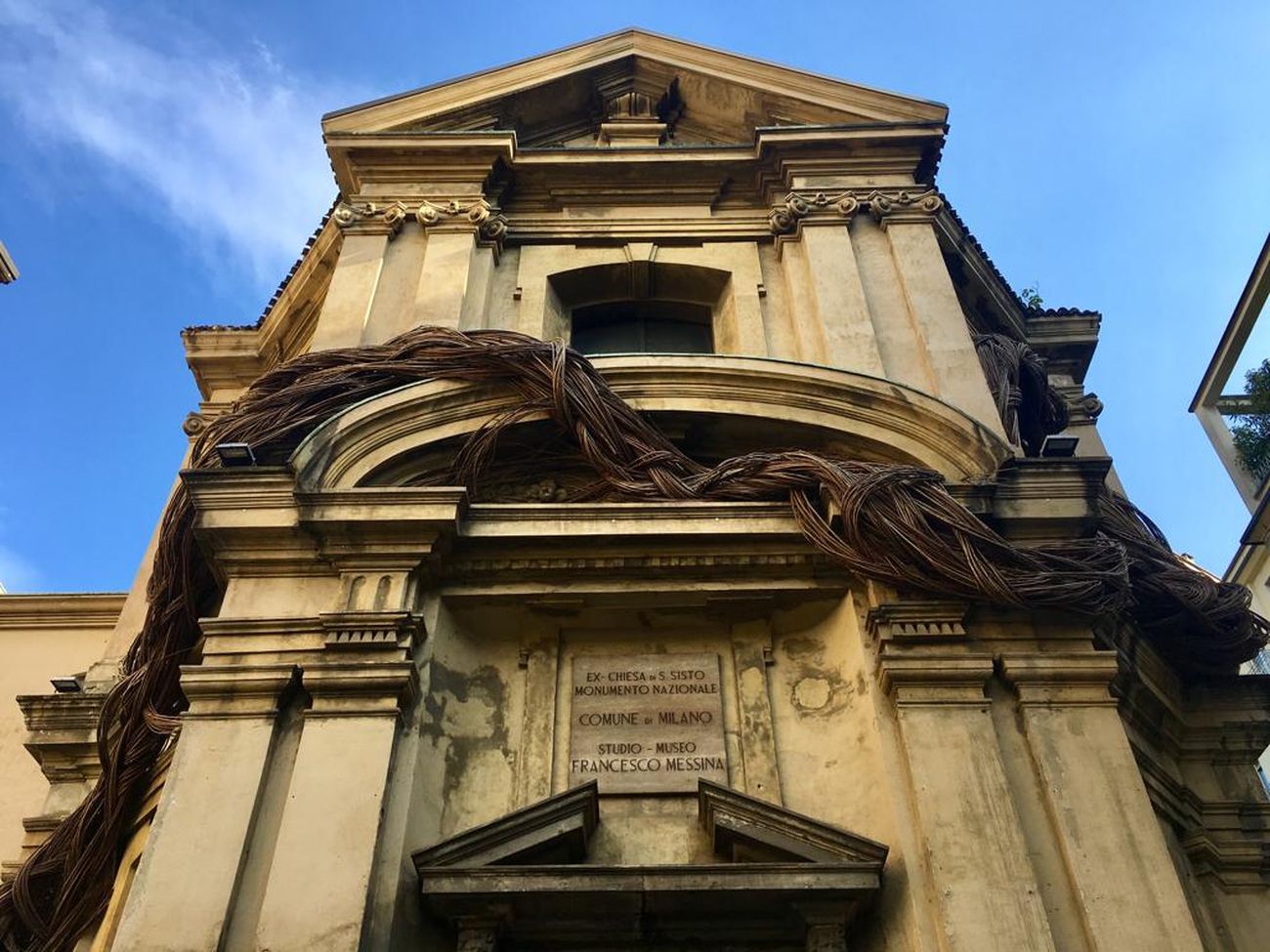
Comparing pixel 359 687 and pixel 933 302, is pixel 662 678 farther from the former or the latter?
pixel 933 302

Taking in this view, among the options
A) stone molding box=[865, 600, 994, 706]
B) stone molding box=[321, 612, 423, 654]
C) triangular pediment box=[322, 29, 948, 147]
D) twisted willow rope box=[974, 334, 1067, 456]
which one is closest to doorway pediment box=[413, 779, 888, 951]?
stone molding box=[865, 600, 994, 706]

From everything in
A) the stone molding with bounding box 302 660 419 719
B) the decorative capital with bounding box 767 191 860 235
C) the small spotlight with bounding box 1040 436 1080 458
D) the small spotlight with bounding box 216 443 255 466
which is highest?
the decorative capital with bounding box 767 191 860 235

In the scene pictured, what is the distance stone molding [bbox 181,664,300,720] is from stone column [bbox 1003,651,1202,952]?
486 cm

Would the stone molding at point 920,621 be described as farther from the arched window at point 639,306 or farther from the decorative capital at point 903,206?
the decorative capital at point 903,206

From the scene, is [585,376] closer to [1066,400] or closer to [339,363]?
[339,363]

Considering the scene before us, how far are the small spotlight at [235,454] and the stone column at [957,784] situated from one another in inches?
190

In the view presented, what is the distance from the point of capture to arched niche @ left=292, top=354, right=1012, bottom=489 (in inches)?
370

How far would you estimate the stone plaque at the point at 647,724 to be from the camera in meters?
8.07

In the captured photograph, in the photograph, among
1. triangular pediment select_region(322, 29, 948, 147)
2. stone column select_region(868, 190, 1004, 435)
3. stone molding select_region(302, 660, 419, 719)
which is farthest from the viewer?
triangular pediment select_region(322, 29, 948, 147)

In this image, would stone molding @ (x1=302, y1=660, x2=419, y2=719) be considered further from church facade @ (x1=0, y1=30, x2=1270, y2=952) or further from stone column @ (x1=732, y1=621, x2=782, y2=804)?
stone column @ (x1=732, y1=621, x2=782, y2=804)

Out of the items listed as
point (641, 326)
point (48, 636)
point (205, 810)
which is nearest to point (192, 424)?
point (48, 636)

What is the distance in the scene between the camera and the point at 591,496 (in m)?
9.48

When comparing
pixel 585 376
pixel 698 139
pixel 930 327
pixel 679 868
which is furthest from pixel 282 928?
pixel 698 139

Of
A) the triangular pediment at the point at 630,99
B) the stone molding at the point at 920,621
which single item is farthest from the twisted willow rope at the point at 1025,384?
the stone molding at the point at 920,621
